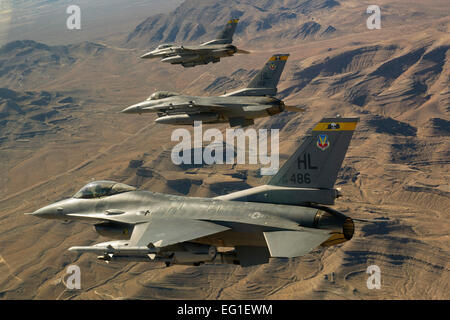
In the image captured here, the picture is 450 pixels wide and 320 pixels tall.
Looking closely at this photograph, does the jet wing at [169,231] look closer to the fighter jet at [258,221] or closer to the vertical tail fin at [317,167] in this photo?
the fighter jet at [258,221]

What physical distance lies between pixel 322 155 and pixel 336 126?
4.69 feet

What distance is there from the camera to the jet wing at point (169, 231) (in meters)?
20.8

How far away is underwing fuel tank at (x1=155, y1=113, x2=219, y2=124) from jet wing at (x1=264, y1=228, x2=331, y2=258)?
14146 millimetres

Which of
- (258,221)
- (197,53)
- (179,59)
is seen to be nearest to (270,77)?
(197,53)

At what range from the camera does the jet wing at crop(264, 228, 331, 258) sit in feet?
59.3

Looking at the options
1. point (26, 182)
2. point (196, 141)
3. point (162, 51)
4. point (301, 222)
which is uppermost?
point (162, 51)

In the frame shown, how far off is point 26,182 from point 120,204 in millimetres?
165752

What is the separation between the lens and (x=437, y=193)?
144 metres

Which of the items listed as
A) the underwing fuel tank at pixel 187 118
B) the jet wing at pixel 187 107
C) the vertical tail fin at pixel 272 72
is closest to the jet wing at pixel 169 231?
the underwing fuel tank at pixel 187 118

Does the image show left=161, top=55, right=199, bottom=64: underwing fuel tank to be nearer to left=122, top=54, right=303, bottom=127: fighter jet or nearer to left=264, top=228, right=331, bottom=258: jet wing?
left=122, top=54, right=303, bottom=127: fighter jet

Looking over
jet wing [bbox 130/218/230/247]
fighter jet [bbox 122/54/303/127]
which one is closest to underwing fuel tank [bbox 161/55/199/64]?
fighter jet [bbox 122/54/303/127]
